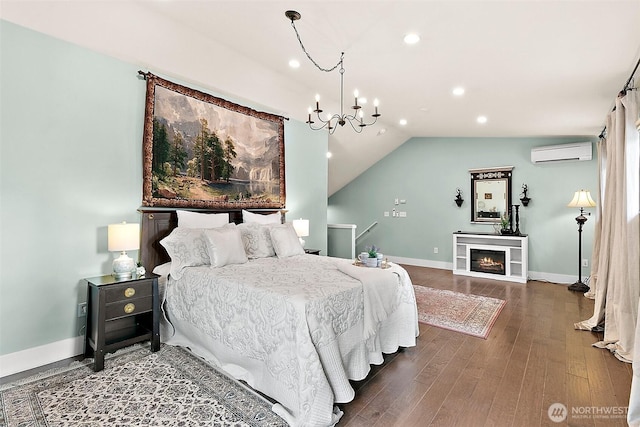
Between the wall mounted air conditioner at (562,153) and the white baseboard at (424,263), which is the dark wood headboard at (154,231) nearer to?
the white baseboard at (424,263)

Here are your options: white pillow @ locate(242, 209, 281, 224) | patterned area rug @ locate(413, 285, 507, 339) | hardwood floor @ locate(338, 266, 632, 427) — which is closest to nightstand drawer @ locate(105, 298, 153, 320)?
white pillow @ locate(242, 209, 281, 224)

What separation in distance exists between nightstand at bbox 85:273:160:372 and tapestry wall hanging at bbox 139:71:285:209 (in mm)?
893

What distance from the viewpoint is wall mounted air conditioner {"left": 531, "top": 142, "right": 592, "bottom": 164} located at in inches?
201

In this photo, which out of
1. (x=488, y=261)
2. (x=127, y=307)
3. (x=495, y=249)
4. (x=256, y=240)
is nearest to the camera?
(x=127, y=307)

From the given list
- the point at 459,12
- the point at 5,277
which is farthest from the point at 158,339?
the point at 459,12

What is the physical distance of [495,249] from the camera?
225 inches

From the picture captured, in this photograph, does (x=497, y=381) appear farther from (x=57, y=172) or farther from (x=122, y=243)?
(x=57, y=172)

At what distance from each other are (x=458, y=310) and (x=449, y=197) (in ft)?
10.9

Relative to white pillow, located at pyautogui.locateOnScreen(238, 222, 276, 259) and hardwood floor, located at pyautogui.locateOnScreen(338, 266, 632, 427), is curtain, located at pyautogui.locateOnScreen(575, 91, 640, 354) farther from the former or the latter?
white pillow, located at pyautogui.locateOnScreen(238, 222, 276, 259)

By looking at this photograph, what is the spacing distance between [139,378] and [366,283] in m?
1.83

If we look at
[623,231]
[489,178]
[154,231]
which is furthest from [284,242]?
[489,178]

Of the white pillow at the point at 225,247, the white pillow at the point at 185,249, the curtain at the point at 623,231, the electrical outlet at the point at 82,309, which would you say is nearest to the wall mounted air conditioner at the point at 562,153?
the curtain at the point at 623,231

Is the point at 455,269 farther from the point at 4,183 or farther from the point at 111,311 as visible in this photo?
the point at 4,183

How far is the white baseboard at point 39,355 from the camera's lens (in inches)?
92.8
